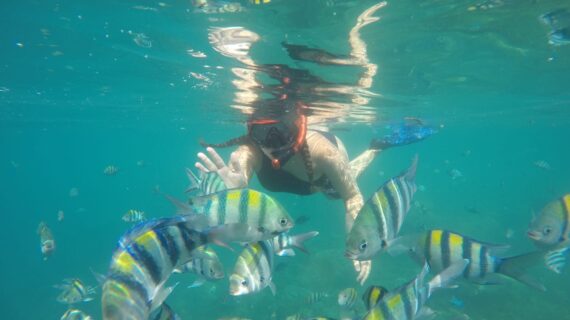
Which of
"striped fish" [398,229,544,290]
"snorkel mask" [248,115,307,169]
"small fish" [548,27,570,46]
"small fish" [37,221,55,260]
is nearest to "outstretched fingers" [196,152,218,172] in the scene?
"snorkel mask" [248,115,307,169]

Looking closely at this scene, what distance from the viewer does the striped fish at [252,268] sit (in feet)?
15.0

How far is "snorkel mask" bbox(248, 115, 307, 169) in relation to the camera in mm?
6844

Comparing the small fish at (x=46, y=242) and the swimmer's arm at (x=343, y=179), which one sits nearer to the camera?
the swimmer's arm at (x=343, y=179)

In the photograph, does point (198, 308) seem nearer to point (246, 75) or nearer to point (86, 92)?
point (246, 75)

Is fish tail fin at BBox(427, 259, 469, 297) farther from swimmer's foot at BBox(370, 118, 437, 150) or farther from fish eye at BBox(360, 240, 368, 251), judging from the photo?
swimmer's foot at BBox(370, 118, 437, 150)

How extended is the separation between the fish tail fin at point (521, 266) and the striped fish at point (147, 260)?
9.91 feet

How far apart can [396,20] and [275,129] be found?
5452 millimetres

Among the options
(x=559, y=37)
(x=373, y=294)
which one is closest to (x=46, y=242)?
(x=373, y=294)

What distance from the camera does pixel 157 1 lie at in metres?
8.86

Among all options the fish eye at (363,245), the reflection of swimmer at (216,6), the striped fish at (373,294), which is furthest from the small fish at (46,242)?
the fish eye at (363,245)

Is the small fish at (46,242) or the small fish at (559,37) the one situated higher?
the small fish at (559,37)

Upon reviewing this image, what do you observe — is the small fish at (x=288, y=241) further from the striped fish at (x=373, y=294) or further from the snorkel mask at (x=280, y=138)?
the snorkel mask at (x=280, y=138)

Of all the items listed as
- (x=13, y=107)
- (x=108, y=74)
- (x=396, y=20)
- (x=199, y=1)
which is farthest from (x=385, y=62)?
(x=13, y=107)

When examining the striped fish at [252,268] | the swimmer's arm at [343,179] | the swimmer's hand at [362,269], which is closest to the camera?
the striped fish at [252,268]
